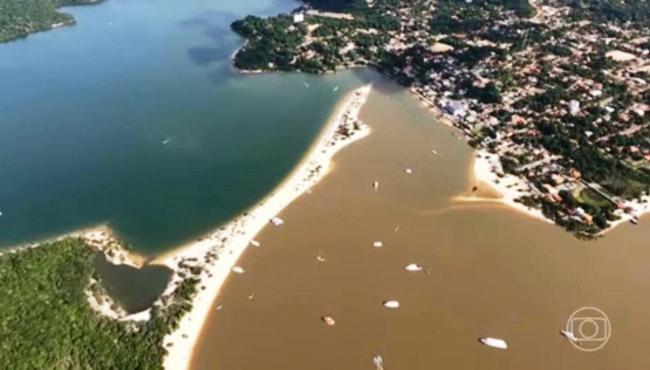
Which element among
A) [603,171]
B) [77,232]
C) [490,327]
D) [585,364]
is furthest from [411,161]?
[77,232]

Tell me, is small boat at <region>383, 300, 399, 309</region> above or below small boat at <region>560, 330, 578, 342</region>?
below

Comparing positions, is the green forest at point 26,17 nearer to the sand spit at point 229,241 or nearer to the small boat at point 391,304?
the sand spit at point 229,241

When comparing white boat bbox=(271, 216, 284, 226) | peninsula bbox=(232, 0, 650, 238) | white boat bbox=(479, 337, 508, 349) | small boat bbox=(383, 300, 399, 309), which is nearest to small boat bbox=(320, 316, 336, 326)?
small boat bbox=(383, 300, 399, 309)

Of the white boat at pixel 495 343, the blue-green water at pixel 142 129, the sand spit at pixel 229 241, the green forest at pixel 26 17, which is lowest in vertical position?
the green forest at pixel 26 17

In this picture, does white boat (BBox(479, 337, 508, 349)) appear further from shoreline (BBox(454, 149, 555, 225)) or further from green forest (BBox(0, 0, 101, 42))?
green forest (BBox(0, 0, 101, 42))

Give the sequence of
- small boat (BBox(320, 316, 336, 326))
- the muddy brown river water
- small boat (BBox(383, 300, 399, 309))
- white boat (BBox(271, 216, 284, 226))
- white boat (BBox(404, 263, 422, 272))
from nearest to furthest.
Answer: the muddy brown river water
small boat (BBox(320, 316, 336, 326))
small boat (BBox(383, 300, 399, 309))
white boat (BBox(404, 263, 422, 272))
white boat (BBox(271, 216, 284, 226))

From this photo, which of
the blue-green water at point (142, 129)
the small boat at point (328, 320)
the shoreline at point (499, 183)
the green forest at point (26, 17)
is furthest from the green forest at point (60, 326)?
the green forest at point (26, 17)

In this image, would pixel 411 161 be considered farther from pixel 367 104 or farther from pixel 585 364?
pixel 585 364
